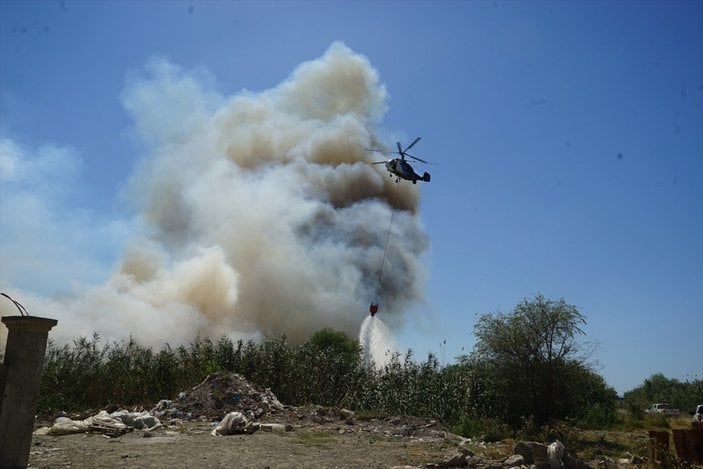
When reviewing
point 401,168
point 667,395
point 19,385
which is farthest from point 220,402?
point 667,395

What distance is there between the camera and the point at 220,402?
18.9m

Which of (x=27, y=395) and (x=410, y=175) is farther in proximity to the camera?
(x=410, y=175)

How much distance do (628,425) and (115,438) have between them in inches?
779

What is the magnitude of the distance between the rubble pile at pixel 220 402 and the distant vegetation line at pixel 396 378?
3.04m

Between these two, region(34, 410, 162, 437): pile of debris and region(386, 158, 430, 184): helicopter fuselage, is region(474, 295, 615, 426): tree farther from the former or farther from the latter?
region(386, 158, 430, 184): helicopter fuselage

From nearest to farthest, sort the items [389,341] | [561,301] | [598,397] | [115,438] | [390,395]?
1. [115,438]
2. [561,301]
3. [390,395]
4. [598,397]
5. [389,341]

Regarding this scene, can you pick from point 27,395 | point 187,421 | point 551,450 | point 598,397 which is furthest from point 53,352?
point 598,397

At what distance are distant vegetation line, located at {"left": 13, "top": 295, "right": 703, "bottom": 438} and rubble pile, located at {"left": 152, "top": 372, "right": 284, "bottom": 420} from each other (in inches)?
120

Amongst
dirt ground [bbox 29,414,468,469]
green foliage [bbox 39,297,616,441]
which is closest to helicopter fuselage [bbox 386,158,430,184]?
green foliage [bbox 39,297,616,441]

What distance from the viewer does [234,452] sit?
11.5 meters

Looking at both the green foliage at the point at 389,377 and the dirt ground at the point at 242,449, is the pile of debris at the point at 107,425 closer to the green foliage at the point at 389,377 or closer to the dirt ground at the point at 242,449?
the dirt ground at the point at 242,449

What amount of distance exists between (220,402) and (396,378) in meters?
7.90

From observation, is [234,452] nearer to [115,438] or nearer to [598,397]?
[115,438]

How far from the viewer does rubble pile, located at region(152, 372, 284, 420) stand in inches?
725
